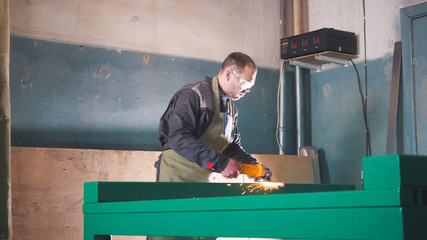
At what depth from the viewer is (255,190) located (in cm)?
197

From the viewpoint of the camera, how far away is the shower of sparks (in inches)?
72.8

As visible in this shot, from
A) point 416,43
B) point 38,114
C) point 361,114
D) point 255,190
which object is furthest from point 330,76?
point 255,190

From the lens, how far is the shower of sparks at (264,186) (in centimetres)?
185

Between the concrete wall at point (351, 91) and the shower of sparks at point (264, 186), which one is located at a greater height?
the concrete wall at point (351, 91)

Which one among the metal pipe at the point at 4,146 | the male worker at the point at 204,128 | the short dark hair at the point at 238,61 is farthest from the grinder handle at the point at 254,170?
the metal pipe at the point at 4,146

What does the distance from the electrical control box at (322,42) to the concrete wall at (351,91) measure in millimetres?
132

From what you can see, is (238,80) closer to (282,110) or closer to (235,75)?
(235,75)

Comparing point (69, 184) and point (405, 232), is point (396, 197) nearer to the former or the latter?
point (405, 232)

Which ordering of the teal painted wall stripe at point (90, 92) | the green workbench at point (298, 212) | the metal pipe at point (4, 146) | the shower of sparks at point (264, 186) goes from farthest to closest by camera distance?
1. the teal painted wall stripe at point (90, 92)
2. the metal pipe at point (4, 146)
3. the shower of sparks at point (264, 186)
4. the green workbench at point (298, 212)

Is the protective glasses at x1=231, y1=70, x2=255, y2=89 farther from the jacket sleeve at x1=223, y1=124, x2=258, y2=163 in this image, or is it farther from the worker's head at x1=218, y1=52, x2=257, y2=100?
the jacket sleeve at x1=223, y1=124, x2=258, y2=163

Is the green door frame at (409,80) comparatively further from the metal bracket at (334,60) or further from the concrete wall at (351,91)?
the metal bracket at (334,60)

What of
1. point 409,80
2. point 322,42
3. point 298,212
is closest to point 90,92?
point 322,42

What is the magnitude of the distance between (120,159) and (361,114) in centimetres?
210

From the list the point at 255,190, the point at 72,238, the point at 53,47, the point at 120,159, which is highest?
the point at 53,47
